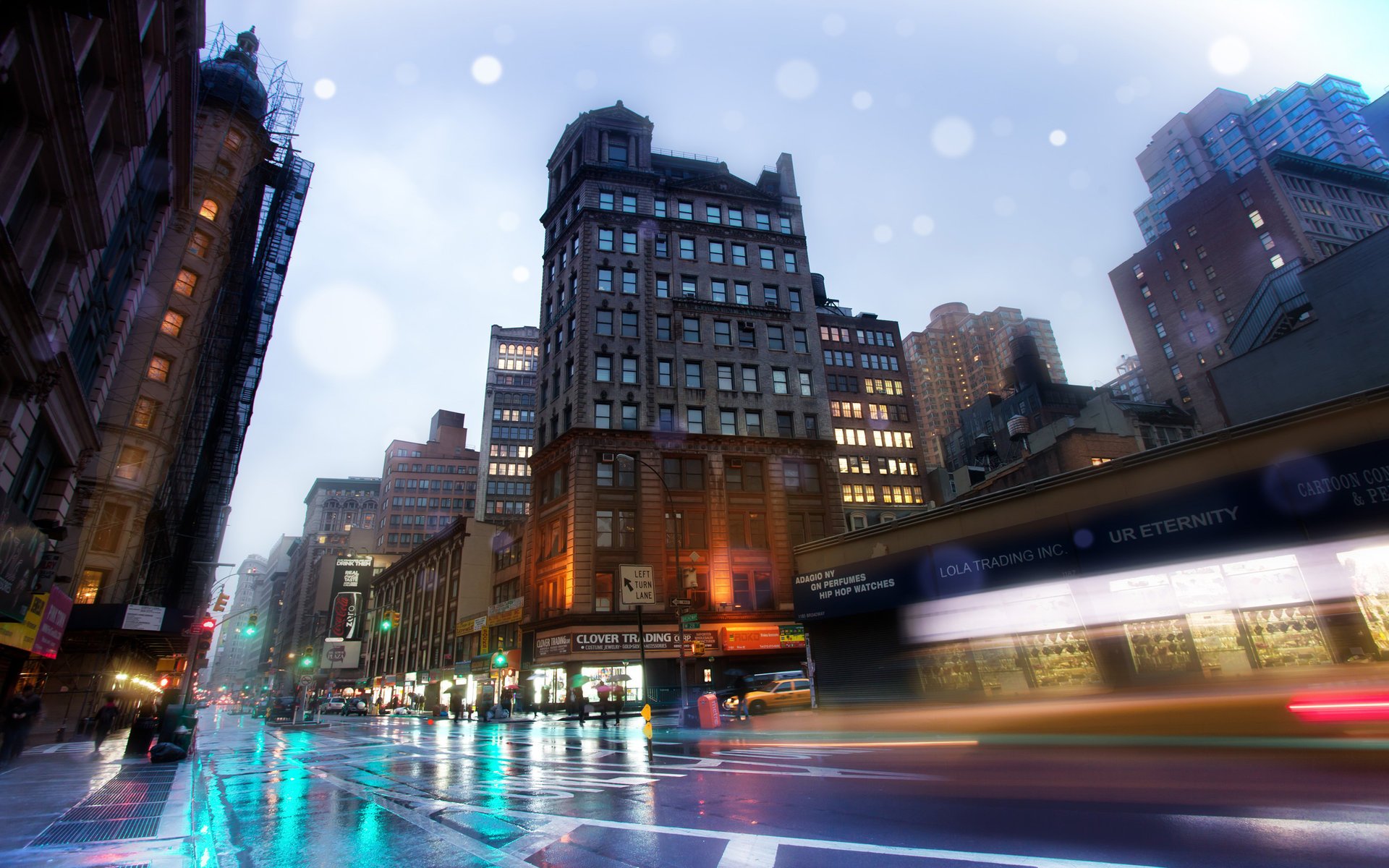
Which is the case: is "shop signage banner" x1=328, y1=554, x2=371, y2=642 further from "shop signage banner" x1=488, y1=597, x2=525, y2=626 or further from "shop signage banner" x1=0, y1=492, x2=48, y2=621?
"shop signage banner" x1=0, y1=492, x2=48, y2=621

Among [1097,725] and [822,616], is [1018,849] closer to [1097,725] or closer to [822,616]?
[1097,725]

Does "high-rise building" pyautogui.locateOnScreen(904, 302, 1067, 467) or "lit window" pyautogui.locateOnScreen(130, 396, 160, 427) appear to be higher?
"high-rise building" pyautogui.locateOnScreen(904, 302, 1067, 467)

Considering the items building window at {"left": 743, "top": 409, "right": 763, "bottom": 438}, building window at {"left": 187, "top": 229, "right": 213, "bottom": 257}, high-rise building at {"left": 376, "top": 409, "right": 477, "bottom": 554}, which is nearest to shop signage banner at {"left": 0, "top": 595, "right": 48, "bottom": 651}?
building window at {"left": 187, "top": 229, "right": 213, "bottom": 257}

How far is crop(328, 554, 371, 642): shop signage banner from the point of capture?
298 ft

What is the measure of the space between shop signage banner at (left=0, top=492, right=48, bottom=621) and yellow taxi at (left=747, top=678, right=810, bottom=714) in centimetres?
2483

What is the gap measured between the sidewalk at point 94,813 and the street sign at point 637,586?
50.8ft

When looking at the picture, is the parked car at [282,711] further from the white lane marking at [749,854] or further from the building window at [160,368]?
the white lane marking at [749,854]

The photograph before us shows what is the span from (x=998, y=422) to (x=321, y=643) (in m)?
111

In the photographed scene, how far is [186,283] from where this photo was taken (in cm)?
4112

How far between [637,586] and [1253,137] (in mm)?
169933

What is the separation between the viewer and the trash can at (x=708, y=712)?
22.0 metres

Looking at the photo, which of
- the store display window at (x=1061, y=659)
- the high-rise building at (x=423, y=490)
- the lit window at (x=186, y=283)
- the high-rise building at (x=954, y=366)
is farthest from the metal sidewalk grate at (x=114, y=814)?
the high-rise building at (x=954, y=366)

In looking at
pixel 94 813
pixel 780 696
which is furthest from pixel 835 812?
pixel 780 696

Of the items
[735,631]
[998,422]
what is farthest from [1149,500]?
[998,422]
